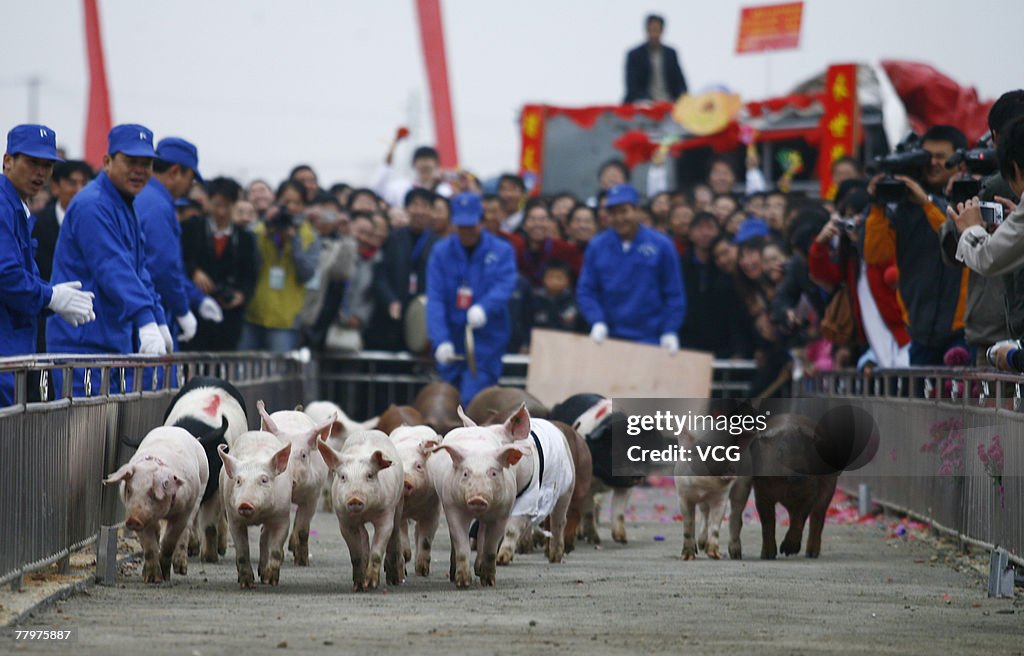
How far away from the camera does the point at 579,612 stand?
27.6ft

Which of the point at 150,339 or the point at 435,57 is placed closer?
the point at 150,339

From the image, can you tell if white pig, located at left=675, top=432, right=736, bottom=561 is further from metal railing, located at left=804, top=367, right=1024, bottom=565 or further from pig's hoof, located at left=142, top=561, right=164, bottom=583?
pig's hoof, located at left=142, top=561, right=164, bottom=583

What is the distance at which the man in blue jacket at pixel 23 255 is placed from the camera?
985 centimetres

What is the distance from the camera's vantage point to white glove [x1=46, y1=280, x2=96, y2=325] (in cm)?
1034

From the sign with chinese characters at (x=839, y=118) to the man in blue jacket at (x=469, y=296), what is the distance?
6041 mm

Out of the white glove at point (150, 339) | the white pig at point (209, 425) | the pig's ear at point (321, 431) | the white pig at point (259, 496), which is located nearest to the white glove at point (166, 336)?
the white glove at point (150, 339)

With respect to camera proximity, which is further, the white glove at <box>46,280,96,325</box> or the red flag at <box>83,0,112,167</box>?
the red flag at <box>83,0,112,167</box>

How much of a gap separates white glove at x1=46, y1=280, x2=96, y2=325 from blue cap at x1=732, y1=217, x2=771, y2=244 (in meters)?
10.2

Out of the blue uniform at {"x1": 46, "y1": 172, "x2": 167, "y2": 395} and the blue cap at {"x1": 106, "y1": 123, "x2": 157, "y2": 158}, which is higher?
the blue cap at {"x1": 106, "y1": 123, "x2": 157, "y2": 158}

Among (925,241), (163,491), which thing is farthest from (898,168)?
(163,491)

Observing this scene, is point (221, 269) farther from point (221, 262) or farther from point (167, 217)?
point (167, 217)

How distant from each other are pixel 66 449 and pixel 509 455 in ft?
7.44

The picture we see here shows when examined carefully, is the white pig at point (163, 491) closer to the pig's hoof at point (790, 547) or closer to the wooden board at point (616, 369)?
the pig's hoof at point (790, 547)

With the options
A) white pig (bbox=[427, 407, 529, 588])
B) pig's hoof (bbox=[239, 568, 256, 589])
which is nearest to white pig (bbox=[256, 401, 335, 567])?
pig's hoof (bbox=[239, 568, 256, 589])
